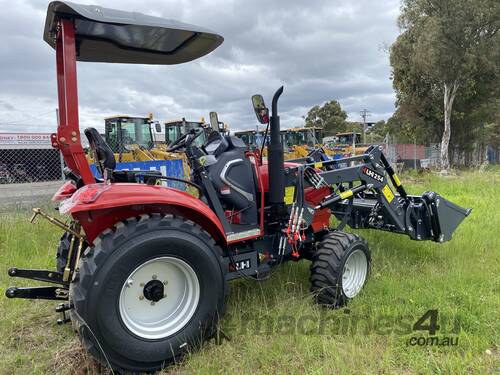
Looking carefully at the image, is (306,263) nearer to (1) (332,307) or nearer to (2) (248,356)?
(1) (332,307)

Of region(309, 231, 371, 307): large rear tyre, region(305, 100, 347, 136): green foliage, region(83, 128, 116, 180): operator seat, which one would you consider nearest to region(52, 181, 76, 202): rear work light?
region(83, 128, 116, 180): operator seat

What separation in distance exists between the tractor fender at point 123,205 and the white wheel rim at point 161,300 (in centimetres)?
36

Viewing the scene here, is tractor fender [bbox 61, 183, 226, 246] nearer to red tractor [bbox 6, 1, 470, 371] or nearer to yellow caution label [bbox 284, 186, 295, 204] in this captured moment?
red tractor [bbox 6, 1, 470, 371]

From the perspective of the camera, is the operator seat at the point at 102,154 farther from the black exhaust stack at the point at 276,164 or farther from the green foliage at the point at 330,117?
the green foliage at the point at 330,117

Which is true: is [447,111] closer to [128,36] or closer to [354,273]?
[354,273]

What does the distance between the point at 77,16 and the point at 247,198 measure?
185cm

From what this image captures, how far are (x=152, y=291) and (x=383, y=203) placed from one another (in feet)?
8.81

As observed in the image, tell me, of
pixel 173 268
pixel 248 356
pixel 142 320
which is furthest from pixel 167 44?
pixel 248 356

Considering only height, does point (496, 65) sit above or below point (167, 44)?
above

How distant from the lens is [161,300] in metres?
2.79

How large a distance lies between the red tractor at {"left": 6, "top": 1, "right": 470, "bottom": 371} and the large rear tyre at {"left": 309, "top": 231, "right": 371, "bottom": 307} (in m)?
0.01

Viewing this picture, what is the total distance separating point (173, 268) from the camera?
9.22 ft

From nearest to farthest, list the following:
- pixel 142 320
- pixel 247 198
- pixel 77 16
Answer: pixel 77 16 < pixel 142 320 < pixel 247 198

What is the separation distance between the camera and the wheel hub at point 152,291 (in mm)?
2705
